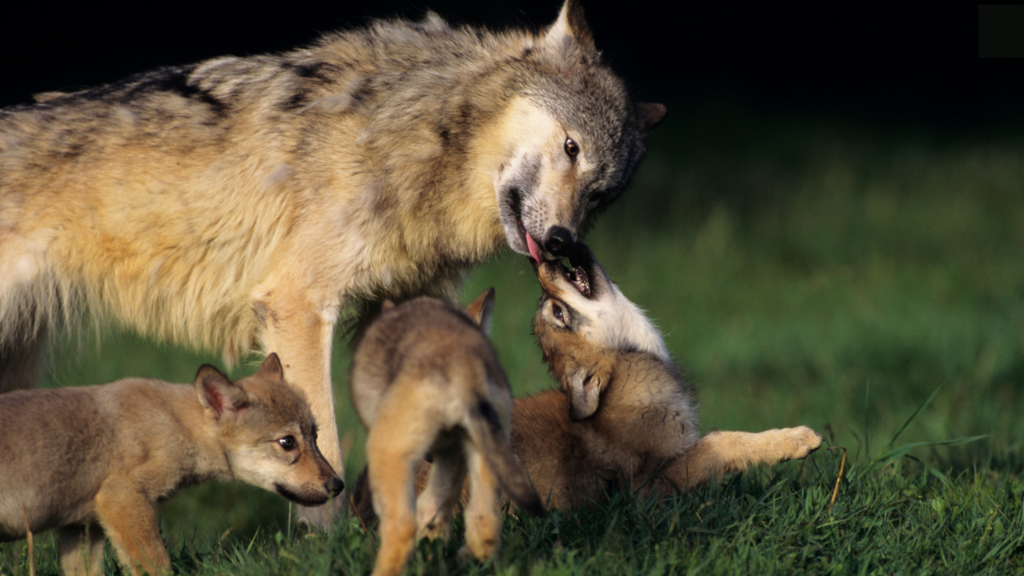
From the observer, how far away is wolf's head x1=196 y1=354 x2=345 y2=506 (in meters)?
3.57

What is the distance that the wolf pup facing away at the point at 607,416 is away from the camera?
4.02 meters

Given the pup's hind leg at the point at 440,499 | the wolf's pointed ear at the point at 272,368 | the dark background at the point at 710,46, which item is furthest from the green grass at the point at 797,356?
the dark background at the point at 710,46

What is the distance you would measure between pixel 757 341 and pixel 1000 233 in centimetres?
397

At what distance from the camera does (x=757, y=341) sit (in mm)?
8727

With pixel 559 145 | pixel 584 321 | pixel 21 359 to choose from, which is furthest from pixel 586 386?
pixel 21 359

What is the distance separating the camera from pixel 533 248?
177 inches

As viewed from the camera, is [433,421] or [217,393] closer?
[433,421]

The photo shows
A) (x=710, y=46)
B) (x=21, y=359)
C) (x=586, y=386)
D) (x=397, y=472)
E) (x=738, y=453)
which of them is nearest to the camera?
(x=397, y=472)

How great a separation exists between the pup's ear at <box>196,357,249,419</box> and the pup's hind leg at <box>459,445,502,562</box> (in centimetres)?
117

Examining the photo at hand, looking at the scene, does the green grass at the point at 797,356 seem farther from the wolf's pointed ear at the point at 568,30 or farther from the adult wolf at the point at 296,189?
the wolf's pointed ear at the point at 568,30

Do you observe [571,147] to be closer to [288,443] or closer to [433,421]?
[288,443]

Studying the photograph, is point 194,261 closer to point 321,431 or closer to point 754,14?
point 321,431

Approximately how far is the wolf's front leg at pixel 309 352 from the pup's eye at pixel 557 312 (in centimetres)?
96

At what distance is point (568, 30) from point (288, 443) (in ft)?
8.14
